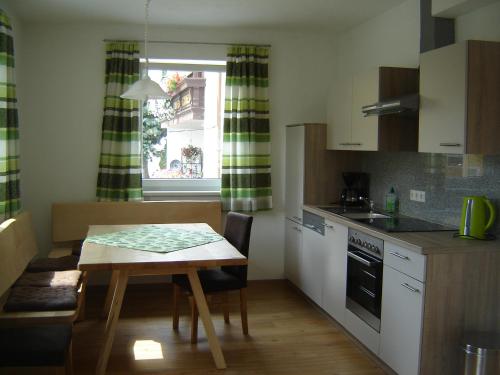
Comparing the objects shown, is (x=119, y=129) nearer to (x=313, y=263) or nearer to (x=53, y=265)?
(x=53, y=265)

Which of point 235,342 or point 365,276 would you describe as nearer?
point 365,276

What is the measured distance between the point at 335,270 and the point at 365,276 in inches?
20.8

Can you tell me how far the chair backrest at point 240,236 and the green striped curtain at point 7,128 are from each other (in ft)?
5.69

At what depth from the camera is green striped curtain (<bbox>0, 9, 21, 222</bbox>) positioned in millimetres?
3924

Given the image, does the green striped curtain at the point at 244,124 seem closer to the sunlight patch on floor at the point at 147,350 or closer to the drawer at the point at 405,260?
the sunlight patch on floor at the point at 147,350

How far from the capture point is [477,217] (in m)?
3.05

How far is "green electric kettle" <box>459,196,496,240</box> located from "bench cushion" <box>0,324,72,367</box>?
2.35 meters

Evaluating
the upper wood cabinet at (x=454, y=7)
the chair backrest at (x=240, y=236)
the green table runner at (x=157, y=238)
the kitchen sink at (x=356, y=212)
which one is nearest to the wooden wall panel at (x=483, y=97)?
the upper wood cabinet at (x=454, y=7)

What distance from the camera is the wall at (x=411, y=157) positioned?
3223 millimetres

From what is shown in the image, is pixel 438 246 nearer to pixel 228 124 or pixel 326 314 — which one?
pixel 326 314

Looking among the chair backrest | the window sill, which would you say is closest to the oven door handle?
the chair backrest

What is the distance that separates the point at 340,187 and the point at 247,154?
962 mm

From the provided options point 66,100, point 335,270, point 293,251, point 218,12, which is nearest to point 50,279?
point 66,100

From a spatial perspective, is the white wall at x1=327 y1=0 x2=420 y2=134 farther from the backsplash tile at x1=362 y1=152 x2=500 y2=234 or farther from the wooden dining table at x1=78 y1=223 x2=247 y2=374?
the wooden dining table at x1=78 y1=223 x2=247 y2=374
